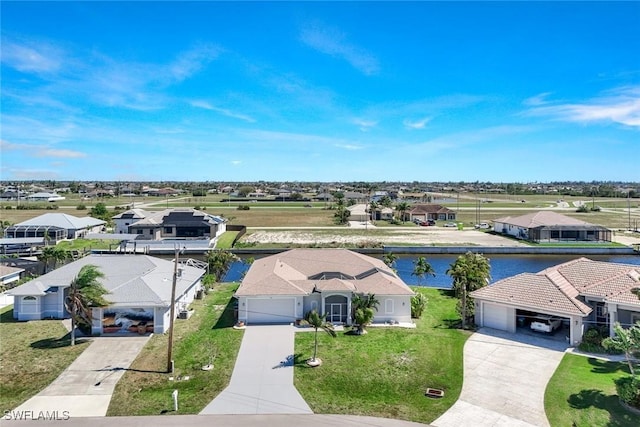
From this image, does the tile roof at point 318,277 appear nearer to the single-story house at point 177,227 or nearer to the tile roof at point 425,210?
the single-story house at point 177,227

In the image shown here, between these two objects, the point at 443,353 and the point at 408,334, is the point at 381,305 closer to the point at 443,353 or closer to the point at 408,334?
the point at 408,334

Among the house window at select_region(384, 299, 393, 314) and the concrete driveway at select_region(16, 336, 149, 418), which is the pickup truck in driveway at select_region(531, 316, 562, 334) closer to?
the house window at select_region(384, 299, 393, 314)

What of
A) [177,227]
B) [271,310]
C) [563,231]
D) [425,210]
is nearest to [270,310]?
[271,310]

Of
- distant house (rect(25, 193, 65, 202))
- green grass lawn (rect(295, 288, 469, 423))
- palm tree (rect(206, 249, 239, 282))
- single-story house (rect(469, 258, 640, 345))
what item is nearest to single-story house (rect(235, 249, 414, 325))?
green grass lawn (rect(295, 288, 469, 423))

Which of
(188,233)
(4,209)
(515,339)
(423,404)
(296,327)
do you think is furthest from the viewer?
(4,209)

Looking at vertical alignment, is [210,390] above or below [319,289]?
below

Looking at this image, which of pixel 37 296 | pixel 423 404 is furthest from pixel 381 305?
pixel 37 296

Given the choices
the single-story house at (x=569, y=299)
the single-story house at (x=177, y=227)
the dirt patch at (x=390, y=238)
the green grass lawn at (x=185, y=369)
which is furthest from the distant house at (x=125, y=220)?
the single-story house at (x=569, y=299)
